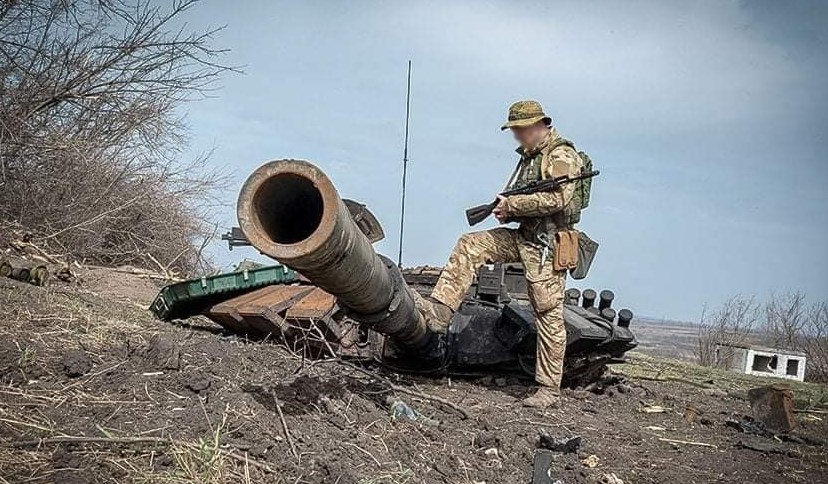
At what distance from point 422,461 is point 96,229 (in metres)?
9.80

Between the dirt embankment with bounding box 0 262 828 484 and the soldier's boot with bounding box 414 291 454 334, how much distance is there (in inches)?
22.8

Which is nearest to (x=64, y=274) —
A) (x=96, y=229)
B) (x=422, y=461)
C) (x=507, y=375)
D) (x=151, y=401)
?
(x=96, y=229)

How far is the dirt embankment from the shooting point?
12.0 feet

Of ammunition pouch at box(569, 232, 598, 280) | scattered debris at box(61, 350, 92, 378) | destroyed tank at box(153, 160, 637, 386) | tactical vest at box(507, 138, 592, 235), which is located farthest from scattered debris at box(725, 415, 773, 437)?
scattered debris at box(61, 350, 92, 378)

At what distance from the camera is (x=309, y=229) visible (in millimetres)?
4059

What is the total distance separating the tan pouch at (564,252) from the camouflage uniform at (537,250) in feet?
0.21

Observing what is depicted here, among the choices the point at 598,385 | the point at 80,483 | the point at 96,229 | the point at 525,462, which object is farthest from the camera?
the point at 96,229

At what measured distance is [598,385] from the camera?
8.38m

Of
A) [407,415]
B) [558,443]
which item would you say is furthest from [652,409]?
[407,415]

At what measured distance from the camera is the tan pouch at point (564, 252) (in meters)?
6.52

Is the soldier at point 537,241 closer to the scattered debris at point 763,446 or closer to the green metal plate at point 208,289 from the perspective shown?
the scattered debris at point 763,446

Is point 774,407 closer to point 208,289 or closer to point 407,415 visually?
point 407,415

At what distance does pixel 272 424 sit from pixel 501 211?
9.14 feet

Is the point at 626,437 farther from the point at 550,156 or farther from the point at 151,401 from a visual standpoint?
the point at 151,401
